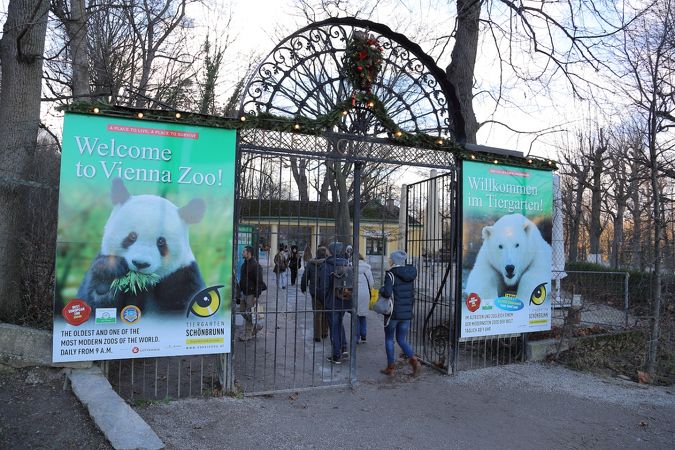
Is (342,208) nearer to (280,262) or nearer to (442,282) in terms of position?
(280,262)

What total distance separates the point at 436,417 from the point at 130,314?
3491 mm

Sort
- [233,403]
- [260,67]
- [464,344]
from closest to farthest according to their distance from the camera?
[233,403] < [260,67] < [464,344]

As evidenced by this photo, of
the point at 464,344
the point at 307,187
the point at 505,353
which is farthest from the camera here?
the point at 464,344

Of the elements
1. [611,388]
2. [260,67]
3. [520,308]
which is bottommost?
[611,388]

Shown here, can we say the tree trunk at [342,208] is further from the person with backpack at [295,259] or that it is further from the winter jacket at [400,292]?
the winter jacket at [400,292]

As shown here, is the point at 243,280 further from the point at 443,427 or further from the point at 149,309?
the point at 443,427

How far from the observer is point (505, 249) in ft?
23.9

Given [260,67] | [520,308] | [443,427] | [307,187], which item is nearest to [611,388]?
[520,308]

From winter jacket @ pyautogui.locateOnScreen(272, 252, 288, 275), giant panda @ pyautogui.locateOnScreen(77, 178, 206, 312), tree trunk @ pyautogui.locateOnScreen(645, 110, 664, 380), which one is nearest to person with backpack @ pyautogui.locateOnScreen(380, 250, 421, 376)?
winter jacket @ pyautogui.locateOnScreen(272, 252, 288, 275)

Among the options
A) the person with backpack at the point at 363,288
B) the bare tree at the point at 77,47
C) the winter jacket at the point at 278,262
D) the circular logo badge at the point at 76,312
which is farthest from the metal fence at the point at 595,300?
the bare tree at the point at 77,47

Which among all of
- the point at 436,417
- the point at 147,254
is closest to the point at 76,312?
the point at 147,254

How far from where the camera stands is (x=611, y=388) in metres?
6.67

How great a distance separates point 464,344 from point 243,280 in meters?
4.11

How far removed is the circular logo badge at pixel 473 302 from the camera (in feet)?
22.7
